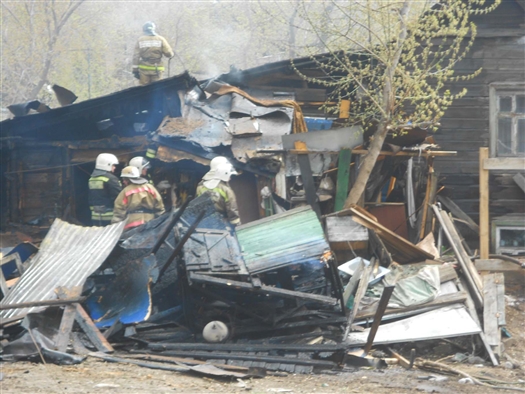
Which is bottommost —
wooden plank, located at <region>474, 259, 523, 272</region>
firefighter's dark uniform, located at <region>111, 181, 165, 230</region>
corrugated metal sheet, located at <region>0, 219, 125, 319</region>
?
wooden plank, located at <region>474, 259, 523, 272</region>

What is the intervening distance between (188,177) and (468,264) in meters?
4.98

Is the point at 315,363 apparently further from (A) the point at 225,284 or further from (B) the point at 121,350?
(B) the point at 121,350

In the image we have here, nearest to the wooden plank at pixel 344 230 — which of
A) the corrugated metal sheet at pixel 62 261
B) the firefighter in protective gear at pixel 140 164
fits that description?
the firefighter in protective gear at pixel 140 164

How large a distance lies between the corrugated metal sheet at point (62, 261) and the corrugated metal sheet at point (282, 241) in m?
1.63

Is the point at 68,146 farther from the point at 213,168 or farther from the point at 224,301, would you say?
the point at 224,301

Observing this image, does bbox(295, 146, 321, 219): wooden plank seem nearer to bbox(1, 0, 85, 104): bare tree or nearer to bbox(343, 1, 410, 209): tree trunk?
bbox(343, 1, 410, 209): tree trunk

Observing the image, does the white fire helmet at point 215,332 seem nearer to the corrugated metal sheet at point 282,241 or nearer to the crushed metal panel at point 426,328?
the corrugated metal sheet at point 282,241

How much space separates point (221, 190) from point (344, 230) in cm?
187

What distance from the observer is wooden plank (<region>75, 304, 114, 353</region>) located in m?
7.29

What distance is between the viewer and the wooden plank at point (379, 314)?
7.88 m

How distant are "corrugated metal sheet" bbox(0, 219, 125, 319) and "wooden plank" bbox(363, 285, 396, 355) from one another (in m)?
3.20

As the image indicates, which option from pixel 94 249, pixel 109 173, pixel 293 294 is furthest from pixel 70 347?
pixel 109 173

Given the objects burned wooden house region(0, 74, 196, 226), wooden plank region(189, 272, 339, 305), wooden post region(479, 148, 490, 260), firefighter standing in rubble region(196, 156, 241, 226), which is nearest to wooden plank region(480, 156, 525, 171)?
wooden post region(479, 148, 490, 260)

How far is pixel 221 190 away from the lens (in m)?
9.89
